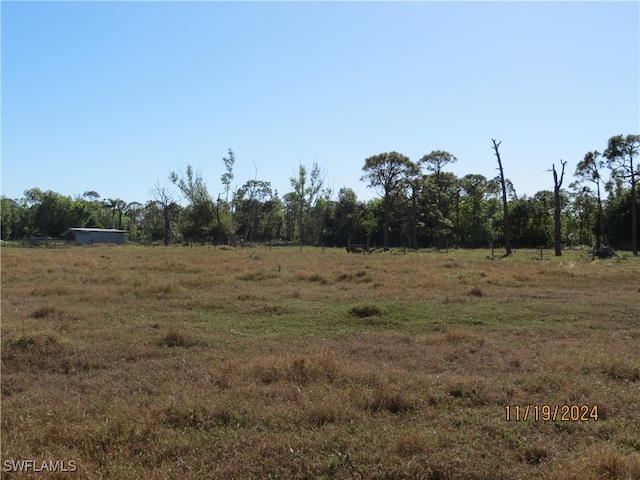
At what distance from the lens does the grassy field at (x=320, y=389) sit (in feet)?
14.5

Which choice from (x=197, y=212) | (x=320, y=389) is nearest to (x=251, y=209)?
(x=197, y=212)

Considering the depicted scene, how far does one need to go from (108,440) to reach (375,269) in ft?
64.2

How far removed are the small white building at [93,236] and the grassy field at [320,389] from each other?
5762 cm

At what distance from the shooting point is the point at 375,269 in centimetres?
2375

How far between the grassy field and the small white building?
5762cm

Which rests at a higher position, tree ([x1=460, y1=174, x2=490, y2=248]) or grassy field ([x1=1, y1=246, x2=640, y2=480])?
tree ([x1=460, y1=174, x2=490, y2=248])

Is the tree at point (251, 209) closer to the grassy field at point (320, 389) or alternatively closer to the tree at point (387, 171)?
the tree at point (387, 171)

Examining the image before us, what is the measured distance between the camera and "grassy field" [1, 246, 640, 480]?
443cm

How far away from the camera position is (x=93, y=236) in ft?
218

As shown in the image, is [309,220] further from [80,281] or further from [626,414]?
[626,414]

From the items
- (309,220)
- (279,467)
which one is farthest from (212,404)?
(309,220)

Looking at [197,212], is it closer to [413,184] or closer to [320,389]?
[413,184]

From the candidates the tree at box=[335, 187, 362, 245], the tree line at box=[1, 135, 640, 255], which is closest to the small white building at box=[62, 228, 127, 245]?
the tree line at box=[1, 135, 640, 255]

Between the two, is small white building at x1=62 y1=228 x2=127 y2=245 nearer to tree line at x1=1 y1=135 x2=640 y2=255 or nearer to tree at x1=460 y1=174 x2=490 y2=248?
tree line at x1=1 y1=135 x2=640 y2=255
